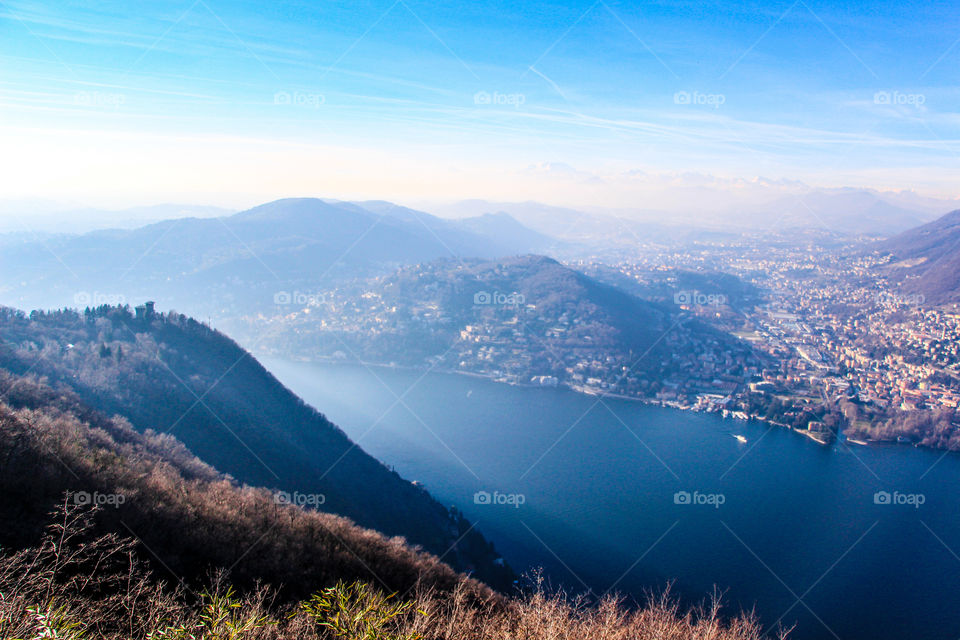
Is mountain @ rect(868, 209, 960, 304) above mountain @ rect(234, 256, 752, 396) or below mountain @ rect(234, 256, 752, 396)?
above

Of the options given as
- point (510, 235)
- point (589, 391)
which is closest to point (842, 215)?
point (510, 235)

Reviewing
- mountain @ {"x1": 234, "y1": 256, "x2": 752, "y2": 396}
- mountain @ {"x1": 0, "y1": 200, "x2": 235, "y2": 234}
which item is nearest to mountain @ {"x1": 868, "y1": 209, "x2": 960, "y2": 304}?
mountain @ {"x1": 234, "y1": 256, "x2": 752, "y2": 396}

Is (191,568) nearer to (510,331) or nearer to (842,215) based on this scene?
(510,331)

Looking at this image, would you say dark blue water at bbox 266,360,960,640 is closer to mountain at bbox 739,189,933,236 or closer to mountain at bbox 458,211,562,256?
mountain at bbox 458,211,562,256

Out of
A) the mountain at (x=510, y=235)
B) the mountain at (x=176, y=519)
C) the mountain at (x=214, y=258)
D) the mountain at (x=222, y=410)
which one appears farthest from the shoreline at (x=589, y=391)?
the mountain at (x=510, y=235)

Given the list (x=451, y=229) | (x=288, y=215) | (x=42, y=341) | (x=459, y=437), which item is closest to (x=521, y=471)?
(x=459, y=437)

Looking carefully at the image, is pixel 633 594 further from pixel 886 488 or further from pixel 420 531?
pixel 886 488
